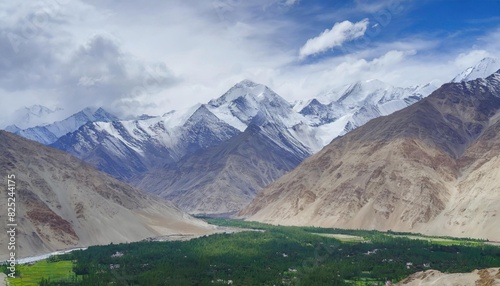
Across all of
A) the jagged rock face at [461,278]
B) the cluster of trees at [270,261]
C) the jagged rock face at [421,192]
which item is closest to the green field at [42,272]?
the cluster of trees at [270,261]

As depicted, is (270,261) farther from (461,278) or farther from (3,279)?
(461,278)

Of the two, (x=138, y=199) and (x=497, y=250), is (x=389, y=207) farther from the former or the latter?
(x=138, y=199)

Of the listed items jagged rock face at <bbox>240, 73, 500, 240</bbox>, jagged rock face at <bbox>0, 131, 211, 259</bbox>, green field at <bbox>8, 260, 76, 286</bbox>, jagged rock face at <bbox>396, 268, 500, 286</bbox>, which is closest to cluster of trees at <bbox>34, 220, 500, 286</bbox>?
green field at <bbox>8, 260, 76, 286</bbox>

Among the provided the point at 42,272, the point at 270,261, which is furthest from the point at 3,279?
the point at 270,261

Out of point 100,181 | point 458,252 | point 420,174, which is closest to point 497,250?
point 458,252

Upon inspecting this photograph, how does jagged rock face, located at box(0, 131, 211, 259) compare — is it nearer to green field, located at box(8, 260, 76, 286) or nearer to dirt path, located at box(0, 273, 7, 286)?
green field, located at box(8, 260, 76, 286)

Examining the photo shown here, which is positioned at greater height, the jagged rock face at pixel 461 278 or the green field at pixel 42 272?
the green field at pixel 42 272

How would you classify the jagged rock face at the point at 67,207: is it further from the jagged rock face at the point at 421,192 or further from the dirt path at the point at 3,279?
the jagged rock face at the point at 421,192

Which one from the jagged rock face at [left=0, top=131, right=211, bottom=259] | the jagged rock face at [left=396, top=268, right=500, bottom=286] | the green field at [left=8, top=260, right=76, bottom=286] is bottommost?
the jagged rock face at [left=396, top=268, right=500, bottom=286]
